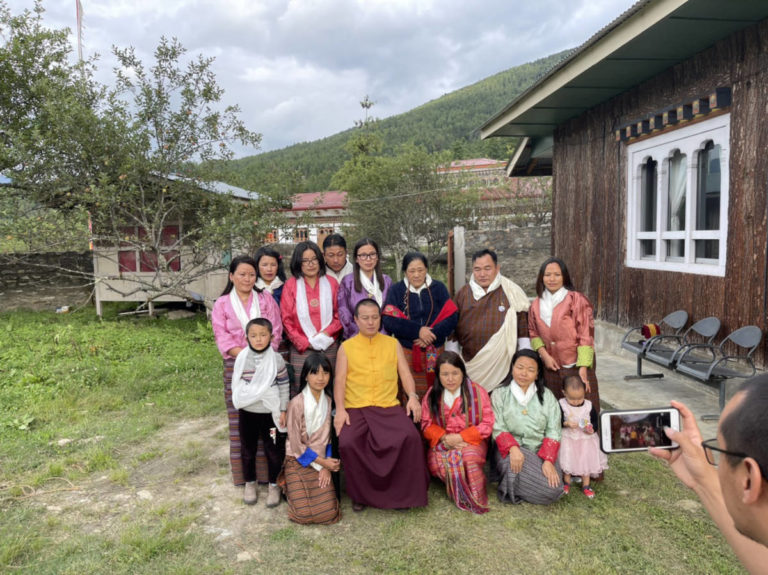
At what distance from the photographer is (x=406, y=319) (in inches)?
160

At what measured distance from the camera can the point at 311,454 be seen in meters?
3.47

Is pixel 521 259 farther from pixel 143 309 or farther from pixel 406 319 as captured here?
pixel 406 319

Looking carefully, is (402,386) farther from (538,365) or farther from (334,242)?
(334,242)

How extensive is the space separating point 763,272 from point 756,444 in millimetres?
4558

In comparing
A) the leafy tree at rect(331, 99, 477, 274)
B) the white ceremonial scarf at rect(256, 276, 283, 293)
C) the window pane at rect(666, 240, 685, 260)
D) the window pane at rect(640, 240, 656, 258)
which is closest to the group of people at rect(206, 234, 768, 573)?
the white ceremonial scarf at rect(256, 276, 283, 293)

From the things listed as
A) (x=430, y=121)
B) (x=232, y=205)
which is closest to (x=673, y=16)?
(x=232, y=205)

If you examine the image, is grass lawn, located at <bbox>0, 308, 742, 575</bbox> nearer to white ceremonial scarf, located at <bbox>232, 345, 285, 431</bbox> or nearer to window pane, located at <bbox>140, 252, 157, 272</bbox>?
white ceremonial scarf, located at <bbox>232, 345, 285, 431</bbox>

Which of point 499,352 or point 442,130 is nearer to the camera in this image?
point 499,352

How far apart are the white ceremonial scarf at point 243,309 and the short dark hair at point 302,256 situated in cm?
40

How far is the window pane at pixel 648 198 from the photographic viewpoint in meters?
6.62

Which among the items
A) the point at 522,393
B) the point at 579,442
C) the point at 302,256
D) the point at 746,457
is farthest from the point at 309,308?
the point at 746,457

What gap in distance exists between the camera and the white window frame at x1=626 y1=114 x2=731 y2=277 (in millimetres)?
5199

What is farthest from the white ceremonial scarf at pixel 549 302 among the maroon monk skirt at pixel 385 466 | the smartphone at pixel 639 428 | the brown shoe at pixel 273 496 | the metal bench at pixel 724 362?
the brown shoe at pixel 273 496

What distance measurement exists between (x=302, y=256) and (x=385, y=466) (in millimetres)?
1692
